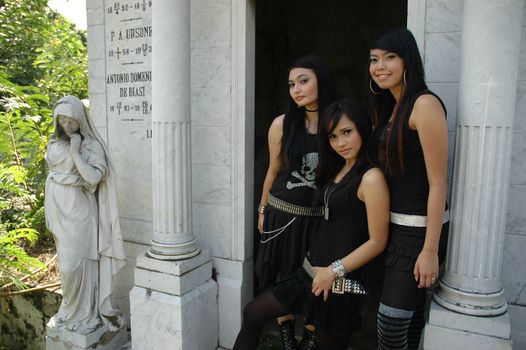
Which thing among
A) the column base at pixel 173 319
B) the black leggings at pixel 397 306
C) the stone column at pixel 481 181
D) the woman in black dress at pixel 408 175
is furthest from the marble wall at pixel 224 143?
the stone column at pixel 481 181

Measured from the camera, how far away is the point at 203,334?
3.40 metres

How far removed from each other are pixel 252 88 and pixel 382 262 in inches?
74.8

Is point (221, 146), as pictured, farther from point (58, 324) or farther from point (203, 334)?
point (58, 324)

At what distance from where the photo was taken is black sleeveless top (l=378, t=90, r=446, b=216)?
6.57ft

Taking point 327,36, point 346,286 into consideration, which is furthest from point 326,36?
point 346,286

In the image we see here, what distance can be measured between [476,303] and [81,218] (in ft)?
9.99

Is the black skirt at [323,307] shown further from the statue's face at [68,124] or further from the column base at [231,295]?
the statue's face at [68,124]

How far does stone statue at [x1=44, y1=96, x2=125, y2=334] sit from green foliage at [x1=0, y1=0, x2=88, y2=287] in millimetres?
1268

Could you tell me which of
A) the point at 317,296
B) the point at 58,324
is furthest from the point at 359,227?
the point at 58,324

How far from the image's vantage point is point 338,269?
2.19 metres

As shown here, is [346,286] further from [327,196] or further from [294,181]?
[294,181]

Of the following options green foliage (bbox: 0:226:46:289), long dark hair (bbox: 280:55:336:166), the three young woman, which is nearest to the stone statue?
green foliage (bbox: 0:226:46:289)

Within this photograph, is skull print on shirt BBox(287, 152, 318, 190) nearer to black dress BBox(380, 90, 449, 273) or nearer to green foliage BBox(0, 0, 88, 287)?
black dress BBox(380, 90, 449, 273)

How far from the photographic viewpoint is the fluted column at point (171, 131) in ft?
10.2
